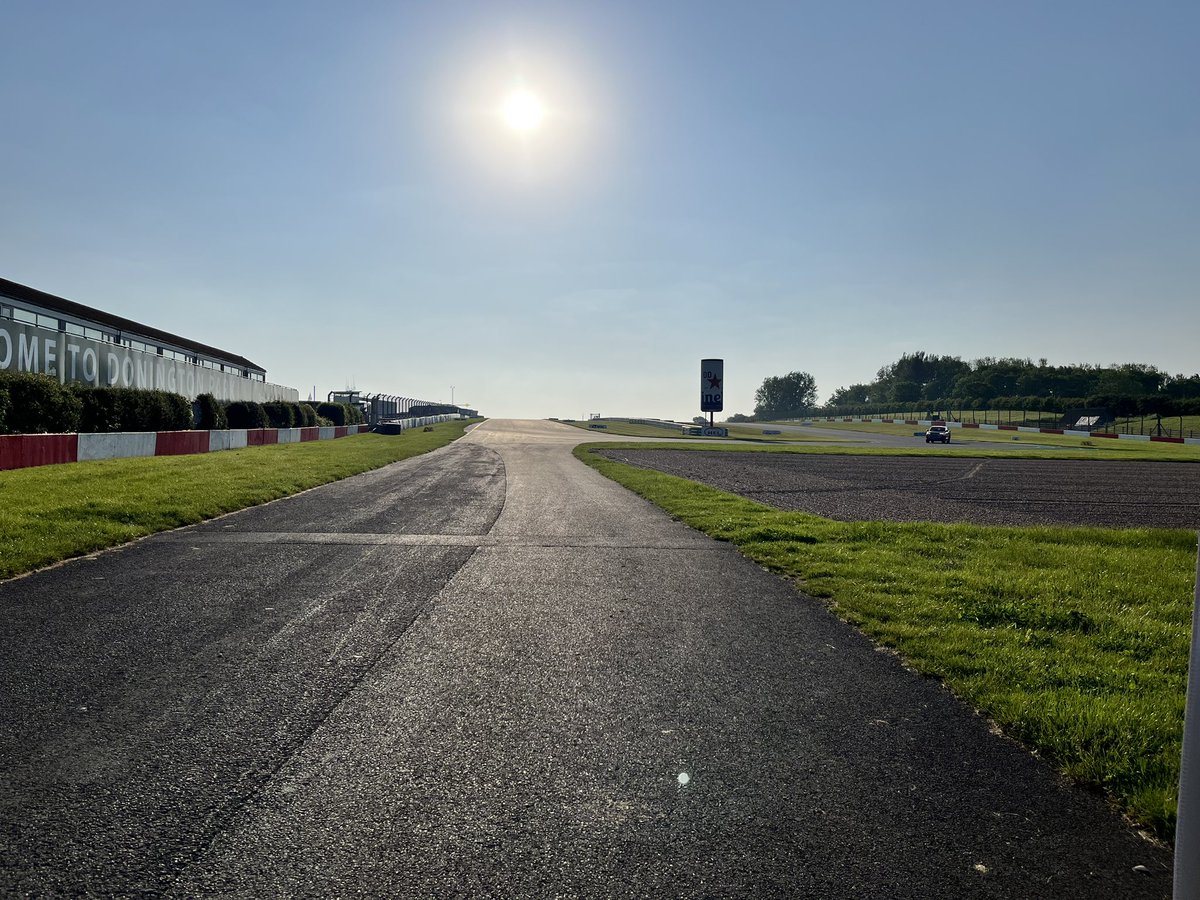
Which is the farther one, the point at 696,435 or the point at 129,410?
the point at 696,435

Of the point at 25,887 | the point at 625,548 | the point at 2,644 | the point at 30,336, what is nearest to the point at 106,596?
the point at 2,644

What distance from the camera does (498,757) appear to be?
384 cm

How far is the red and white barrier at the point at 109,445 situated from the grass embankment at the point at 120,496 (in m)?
0.51

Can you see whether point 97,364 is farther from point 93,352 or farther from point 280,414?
point 280,414

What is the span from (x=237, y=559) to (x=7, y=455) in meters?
11.8

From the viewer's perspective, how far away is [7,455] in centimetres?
1694

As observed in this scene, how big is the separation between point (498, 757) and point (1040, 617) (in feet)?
17.8

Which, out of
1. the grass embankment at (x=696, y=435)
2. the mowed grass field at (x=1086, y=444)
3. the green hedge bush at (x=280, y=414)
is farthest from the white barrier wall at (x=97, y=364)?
the mowed grass field at (x=1086, y=444)

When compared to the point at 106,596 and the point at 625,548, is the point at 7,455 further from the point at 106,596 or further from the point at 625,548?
the point at 625,548

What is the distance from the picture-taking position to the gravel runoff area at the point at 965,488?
15.3 metres

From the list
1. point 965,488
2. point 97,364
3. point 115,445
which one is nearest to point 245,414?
point 97,364

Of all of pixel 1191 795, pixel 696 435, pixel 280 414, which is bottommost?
pixel 1191 795

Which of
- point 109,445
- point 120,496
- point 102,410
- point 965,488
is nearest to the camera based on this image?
point 120,496

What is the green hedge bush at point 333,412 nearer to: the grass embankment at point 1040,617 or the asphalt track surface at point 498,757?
the grass embankment at point 1040,617
